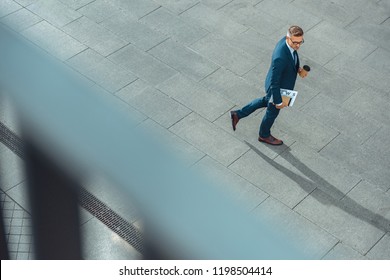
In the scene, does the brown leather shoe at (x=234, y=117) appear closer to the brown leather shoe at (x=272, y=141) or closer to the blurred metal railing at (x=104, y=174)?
the brown leather shoe at (x=272, y=141)

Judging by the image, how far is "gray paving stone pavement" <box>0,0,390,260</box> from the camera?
961 cm

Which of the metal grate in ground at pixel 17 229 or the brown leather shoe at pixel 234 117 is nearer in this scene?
the metal grate in ground at pixel 17 229

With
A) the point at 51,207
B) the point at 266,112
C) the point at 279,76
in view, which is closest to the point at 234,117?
the point at 266,112

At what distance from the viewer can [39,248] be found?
898cm

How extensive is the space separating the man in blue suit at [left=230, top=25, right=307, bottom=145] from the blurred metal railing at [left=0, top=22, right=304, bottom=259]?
4.15 feet

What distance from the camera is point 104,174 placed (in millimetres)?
10016

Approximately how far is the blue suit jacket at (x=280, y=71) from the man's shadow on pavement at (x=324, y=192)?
0.95 metres

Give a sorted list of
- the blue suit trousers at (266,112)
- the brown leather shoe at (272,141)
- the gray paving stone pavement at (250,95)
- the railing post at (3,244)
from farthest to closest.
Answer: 1. the brown leather shoe at (272,141)
2. the blue suit trousers at (266,112)
3. the gray paving stone pavement at (250,95)
4. the railing post at (3,244)

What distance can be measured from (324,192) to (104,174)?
3.00 meters

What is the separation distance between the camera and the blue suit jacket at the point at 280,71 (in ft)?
31.7

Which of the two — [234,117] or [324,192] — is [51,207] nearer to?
[234,117]

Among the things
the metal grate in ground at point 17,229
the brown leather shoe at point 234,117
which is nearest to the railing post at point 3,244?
the metal grate in ground at point 17,229

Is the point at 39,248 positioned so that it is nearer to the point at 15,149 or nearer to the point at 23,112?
the point at 15,149

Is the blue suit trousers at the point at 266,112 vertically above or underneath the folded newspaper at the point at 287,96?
underneath
